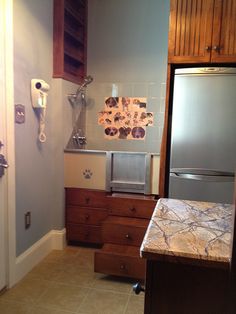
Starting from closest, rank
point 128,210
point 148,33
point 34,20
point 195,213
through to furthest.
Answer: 1. point 195,213
2. point 34,20
3. point 128,210
4. point 148,33

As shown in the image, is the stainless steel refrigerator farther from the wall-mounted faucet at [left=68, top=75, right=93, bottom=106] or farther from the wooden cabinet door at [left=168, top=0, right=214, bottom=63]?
the wall-mounted faucet at [left=68, top=75, right=93, bottom=106]

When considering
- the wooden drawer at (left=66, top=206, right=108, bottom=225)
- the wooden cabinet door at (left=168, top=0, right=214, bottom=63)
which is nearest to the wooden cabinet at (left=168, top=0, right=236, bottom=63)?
the wooden cabinet door at (left=168, top=0, right=214, bottom=63)

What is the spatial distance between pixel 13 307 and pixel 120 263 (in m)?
0.76

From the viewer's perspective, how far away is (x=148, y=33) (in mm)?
3008

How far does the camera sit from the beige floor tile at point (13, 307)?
1856mm

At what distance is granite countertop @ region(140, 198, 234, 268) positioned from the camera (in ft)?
2.74

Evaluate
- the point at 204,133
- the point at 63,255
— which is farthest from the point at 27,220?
the point at 204,133

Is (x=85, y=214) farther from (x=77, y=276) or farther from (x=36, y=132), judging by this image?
(x=36, y=132)

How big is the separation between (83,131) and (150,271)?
2432 millimetres

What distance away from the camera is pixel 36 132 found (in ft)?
7.90

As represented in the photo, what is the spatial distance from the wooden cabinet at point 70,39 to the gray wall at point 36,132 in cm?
6

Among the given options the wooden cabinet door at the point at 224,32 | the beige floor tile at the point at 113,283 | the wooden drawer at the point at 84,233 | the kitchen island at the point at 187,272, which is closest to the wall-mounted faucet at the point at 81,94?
the wooden drawer at the point at 84,233

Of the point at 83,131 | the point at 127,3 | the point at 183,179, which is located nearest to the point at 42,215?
the point at 83,131

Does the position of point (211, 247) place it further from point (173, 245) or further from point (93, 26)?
point (93, 26)
